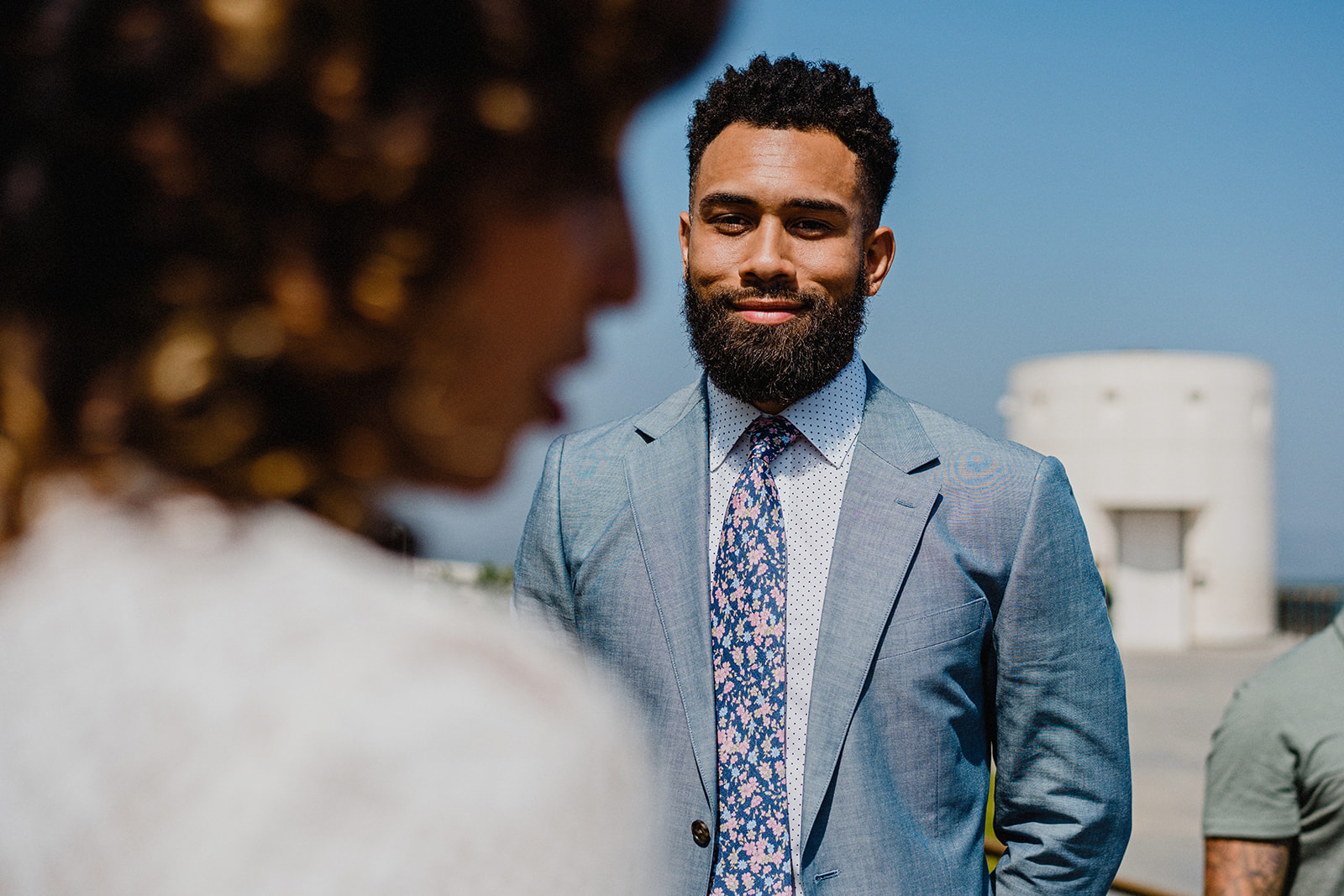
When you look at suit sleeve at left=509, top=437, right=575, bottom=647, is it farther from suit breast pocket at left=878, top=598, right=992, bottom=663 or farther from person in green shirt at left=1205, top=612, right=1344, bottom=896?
person in green shirt at left=1205, top=612, right=1344, bottom=896

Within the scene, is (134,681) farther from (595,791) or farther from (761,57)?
(761,57)

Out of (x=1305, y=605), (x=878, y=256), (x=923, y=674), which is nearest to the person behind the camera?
(x=923, y=674)

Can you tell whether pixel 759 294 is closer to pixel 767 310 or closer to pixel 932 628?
pixel 767 310

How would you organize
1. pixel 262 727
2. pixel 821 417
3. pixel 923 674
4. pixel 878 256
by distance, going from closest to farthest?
pixel 262 727 < pixel 923 674 < pixel 821 417 < pixel 878 256

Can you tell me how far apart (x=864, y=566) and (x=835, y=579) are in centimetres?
6

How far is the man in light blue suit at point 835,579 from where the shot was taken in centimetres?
187

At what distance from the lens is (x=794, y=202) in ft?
6.89

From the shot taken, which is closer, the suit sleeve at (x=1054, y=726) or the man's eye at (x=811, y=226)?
the suit sleeve at (x=1054, y=726)

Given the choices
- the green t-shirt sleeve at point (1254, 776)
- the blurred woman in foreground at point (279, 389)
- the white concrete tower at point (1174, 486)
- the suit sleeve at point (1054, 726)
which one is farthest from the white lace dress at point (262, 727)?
the white concrete tower at point (1174, 486)

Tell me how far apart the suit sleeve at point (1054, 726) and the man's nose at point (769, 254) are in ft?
2.14

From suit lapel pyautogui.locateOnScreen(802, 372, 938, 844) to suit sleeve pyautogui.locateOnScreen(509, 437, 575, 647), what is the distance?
57 cm

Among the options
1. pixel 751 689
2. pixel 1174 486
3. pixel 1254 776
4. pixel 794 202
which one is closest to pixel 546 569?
pixel 751 689

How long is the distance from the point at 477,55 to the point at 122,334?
27 cm

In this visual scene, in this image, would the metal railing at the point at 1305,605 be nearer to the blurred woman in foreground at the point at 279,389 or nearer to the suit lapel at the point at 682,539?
the suit lapel at the point at 682,539
